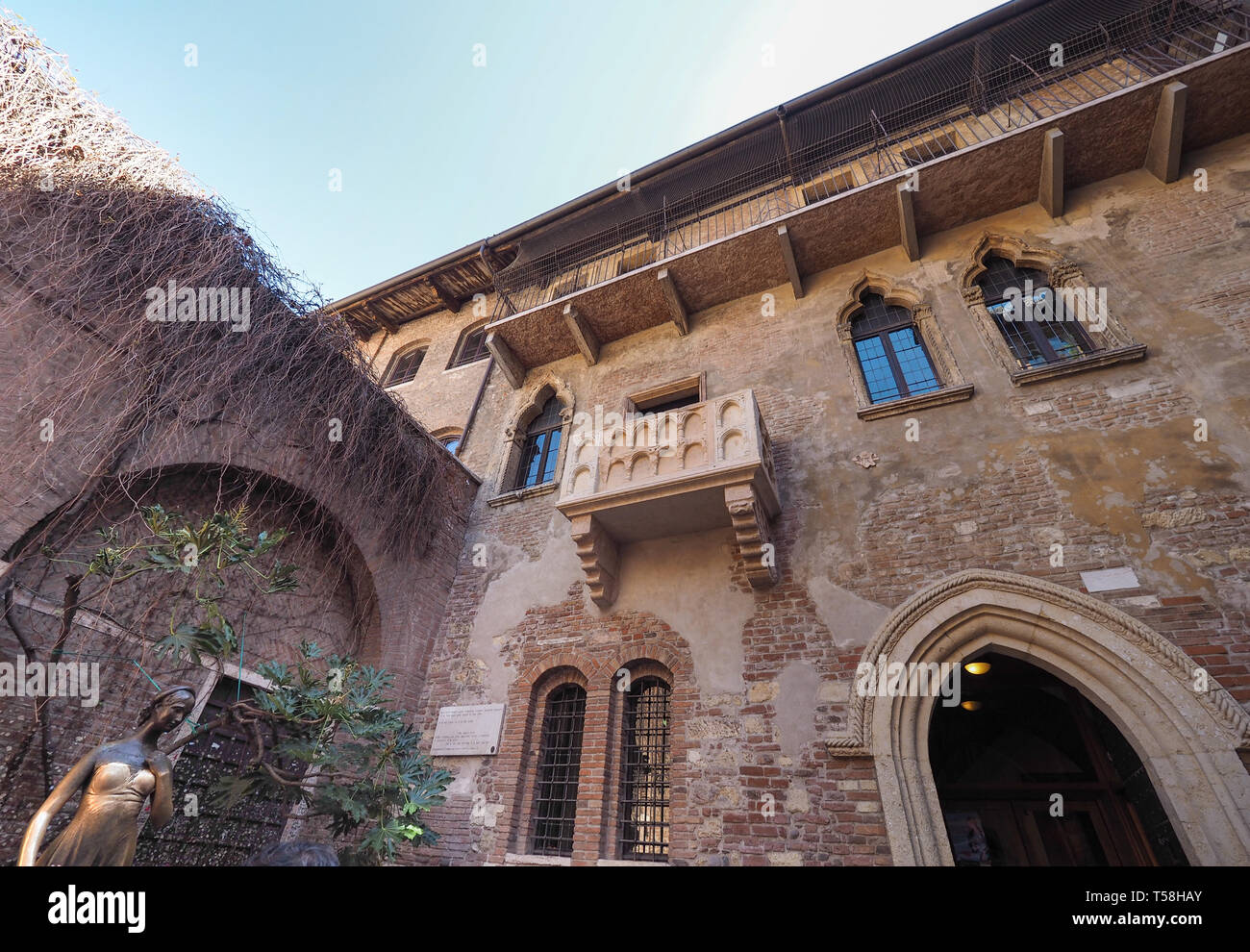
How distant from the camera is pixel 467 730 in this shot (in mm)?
6641

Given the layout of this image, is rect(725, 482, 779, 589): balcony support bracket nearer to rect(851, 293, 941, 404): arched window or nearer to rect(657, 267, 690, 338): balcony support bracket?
rect(851, 293, 941, 404): arched window

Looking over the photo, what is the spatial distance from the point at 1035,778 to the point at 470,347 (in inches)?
482

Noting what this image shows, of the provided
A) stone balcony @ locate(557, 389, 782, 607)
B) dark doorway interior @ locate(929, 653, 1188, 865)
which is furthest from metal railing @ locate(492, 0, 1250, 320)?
dark doorway interior @ locate(929, 653, 1188, 865)

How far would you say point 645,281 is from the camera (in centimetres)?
887

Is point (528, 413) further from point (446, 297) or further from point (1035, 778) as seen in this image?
point (1035, 778)

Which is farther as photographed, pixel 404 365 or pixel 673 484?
pixel 404 365

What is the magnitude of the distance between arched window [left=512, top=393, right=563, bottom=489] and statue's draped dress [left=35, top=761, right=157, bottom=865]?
19.5 feet

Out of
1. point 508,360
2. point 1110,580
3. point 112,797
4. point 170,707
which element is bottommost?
point 112,797

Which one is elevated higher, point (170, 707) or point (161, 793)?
point (170, 707)

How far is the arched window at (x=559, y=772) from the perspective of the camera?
19.5ft

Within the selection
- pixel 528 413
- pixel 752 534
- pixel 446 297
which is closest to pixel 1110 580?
pixel 752 534
